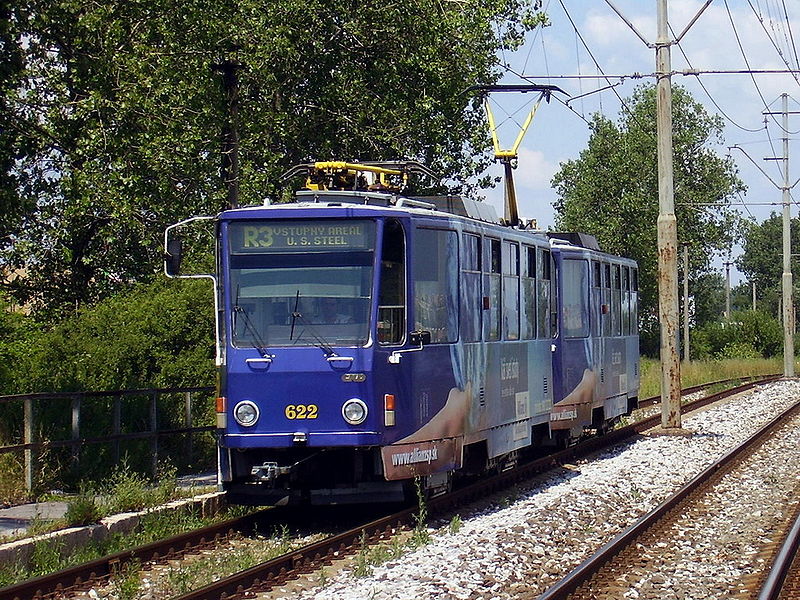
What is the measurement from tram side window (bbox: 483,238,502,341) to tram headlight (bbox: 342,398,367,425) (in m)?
3.10

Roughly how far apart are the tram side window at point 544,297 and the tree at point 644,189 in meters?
44.3

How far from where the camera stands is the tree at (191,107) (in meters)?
22.0

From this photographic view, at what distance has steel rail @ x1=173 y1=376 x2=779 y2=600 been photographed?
31.6ft

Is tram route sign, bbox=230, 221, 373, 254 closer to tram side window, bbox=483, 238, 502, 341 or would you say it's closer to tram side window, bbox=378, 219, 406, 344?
tram side window, bbox=378, 219, 406, 344

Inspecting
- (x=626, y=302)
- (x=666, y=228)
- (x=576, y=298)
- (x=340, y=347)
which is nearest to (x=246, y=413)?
(x=340, y=347)

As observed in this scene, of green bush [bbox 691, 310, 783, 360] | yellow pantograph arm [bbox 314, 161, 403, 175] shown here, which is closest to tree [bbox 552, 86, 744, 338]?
green bush [bbox 691, 310, 783, 360]

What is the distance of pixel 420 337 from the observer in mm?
12812

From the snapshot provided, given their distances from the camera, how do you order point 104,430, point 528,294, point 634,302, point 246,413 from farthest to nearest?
point 634,302
point 528,294
point 104,430
point 246,413

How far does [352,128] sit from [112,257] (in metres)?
5.54

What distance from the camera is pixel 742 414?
30.1 metres

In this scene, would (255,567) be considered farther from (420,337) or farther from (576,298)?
(576,298)

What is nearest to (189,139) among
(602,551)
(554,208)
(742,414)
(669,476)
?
(669,476)

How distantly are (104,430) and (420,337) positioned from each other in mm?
5098

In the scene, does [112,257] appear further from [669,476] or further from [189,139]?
A: [669,476]
